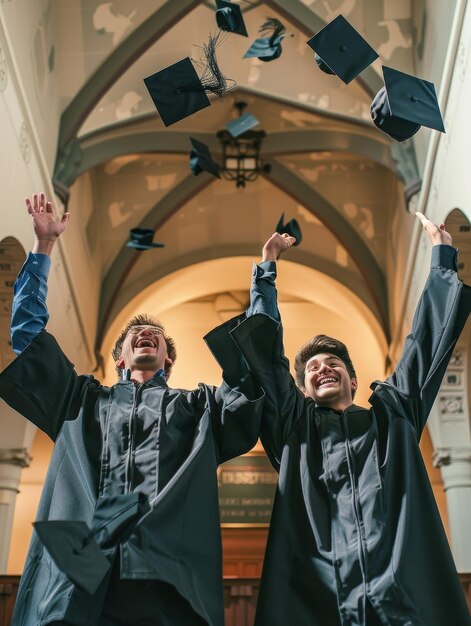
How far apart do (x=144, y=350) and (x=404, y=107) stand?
2.23 m

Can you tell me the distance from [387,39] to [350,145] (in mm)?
1533

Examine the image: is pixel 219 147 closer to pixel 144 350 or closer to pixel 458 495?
pixel 458 495

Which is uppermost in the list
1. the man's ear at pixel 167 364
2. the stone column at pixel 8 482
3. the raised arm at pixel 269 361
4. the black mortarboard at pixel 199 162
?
the black mortarboard at pixel 199 162

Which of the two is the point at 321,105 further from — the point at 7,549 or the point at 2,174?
the point at 7,549

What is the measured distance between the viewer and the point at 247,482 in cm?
1296

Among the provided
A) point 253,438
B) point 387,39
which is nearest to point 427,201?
point 387,39

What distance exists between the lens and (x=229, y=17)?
624 cm

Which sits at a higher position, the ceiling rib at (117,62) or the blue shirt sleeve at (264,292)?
the ceiling rib at (117,62)

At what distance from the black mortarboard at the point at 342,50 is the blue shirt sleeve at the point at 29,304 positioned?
2406 mm

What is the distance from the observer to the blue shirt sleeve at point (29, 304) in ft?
11.4

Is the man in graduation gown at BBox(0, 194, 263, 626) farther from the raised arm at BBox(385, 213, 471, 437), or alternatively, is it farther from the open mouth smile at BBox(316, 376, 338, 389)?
the raised arm at BBox(385, 213, 471, 437)

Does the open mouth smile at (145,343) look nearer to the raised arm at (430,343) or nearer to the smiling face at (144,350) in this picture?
the smiling face at (144,350)

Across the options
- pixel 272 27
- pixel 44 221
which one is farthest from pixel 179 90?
pixel 272 27

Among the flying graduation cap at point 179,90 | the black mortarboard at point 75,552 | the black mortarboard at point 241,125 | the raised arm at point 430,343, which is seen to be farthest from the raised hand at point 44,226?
the black mortarboard at point 241,125
